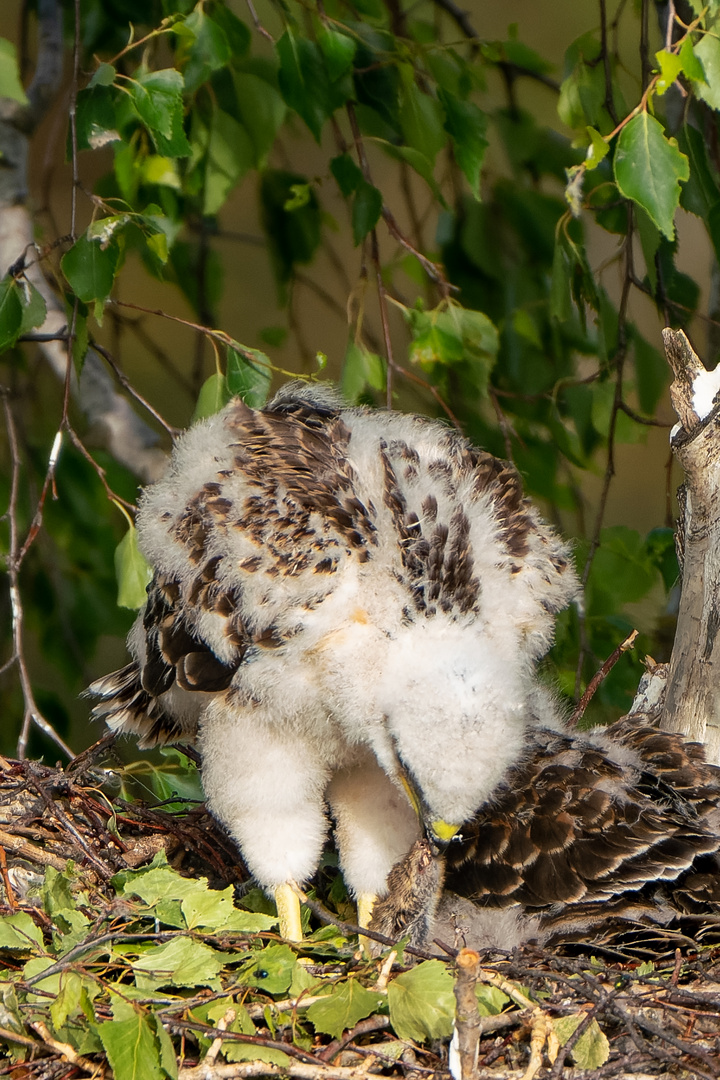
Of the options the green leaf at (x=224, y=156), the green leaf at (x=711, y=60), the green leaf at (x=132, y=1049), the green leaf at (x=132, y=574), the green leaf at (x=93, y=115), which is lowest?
the green leaf at (x=132, y=1049)

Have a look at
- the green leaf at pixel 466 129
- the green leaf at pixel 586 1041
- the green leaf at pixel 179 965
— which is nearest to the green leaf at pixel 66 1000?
the green leaf at pixel 179 965

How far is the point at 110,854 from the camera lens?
252cm

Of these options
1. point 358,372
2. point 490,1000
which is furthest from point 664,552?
point 490,1000

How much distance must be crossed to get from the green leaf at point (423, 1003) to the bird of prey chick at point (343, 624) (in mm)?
316

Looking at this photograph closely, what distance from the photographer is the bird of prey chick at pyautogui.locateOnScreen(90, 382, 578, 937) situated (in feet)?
6.77

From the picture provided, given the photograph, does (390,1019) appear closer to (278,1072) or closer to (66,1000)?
(278,1072)

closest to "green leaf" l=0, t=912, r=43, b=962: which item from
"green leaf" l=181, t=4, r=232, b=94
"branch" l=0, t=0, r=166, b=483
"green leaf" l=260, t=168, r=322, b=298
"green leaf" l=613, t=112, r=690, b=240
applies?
"branch" l=0, t=0, r=166, b=483

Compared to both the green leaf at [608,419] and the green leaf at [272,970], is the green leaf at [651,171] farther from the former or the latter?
the green leaf at [272,970]

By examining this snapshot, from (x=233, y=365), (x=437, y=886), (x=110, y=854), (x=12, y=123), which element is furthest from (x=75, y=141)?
(x=437, y=886)

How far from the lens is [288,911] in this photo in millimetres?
2340

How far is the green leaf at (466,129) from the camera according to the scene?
9.29 feet

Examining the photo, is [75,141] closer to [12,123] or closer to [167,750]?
[12,123]

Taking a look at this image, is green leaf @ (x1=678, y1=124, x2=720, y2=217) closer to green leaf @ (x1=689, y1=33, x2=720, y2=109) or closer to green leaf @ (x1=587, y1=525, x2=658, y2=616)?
green leaf @ (x1=689, y1=33, x2=720, y2=109)

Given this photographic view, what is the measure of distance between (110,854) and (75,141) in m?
1.51
